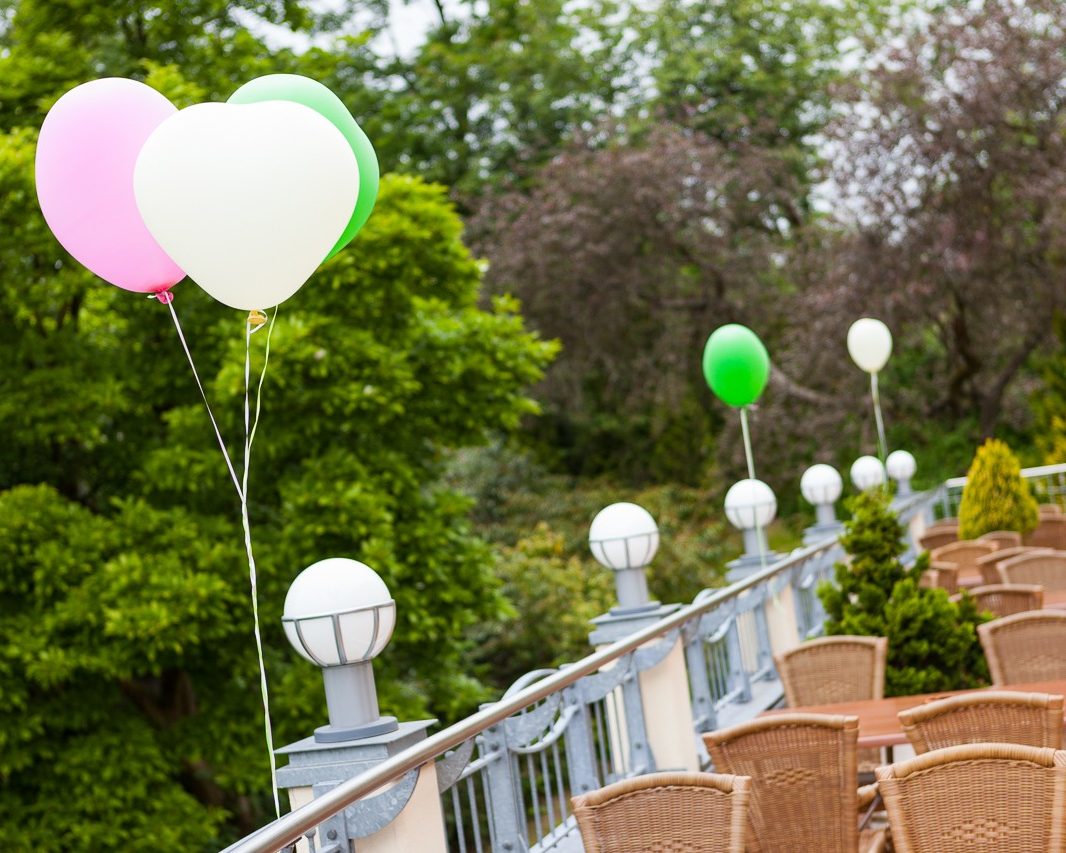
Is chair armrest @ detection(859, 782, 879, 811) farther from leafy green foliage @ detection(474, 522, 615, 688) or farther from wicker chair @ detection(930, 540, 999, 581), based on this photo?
leafy green foliage @ detection(474, 522, 615, 688)

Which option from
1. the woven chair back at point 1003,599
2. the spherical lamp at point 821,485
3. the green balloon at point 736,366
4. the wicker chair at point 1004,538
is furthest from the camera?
the wicker chair at point 1004,538

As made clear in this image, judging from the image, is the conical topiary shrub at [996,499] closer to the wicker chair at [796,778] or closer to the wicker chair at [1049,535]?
the wicker chair at [1049,535]

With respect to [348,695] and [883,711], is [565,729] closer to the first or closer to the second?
[883,711]

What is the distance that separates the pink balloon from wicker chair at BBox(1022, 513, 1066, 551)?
11167mm

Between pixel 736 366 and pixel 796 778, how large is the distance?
4670 mm

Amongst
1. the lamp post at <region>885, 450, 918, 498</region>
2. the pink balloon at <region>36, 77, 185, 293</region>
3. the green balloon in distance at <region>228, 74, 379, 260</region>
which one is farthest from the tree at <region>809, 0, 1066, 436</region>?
the pink balloon at <region>36, 77, 185, 293</region>

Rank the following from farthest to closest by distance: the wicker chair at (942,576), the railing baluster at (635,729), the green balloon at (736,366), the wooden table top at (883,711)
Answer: the wicker chair at (942,576)
the green balloon at (736,366)
the railing baluster at (635,729)
the wooden table top at (883,711)

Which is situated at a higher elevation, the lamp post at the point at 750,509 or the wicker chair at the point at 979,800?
the lamp post at the point at 750,509

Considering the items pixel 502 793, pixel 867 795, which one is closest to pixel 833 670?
pixel 867 795

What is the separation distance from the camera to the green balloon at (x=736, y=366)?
345 inches

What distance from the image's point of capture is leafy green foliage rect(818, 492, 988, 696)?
6.92 meters

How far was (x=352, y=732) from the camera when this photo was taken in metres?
3.85

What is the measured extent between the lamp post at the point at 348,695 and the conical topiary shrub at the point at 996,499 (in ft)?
34.8

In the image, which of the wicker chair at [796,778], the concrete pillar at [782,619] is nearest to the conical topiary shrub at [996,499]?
the concrete pillar at [782,619]
